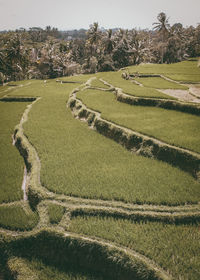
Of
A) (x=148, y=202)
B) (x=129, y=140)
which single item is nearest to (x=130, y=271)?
(x=148, y=202)

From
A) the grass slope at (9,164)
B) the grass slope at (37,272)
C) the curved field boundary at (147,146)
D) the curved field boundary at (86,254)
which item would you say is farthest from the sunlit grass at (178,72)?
the grass slope at (37,272)

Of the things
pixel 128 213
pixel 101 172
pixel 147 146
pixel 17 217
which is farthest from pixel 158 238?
pixel 147 146

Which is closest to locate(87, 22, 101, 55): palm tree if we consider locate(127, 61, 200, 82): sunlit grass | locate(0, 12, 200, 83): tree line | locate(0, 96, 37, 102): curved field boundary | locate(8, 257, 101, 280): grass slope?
locate(0, 12, 200, 83): tree line

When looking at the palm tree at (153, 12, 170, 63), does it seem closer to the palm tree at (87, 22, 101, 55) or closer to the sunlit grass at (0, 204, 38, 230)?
the palm tree at (87, 22, 101, 55)

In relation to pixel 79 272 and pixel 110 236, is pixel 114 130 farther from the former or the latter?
pixel 79 272

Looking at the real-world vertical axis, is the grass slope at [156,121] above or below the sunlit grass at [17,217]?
above

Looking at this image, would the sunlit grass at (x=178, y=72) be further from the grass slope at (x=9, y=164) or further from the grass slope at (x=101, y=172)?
the grass slope at (x=9, y=164)

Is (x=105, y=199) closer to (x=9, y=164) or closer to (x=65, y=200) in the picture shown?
(x=65, y=200)
